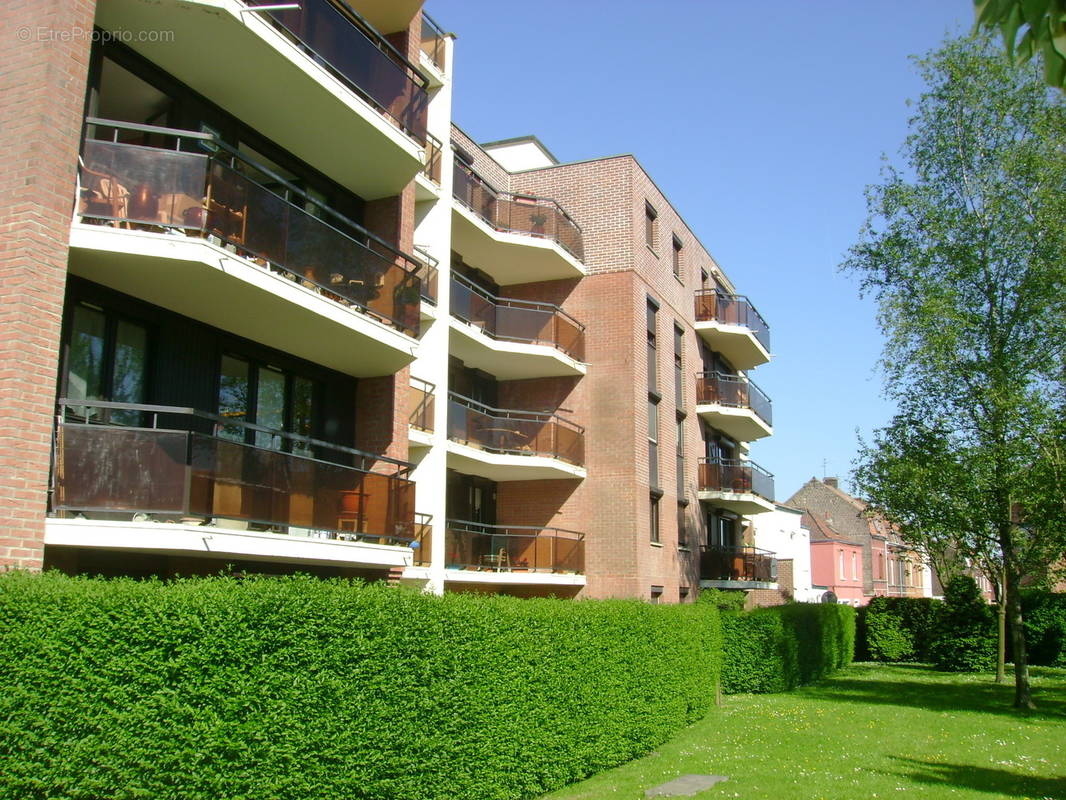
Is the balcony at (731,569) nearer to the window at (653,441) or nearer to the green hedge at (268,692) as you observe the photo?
the window at (653,441)

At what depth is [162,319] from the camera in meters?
11.4

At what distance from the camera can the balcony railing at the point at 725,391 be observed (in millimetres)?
31547

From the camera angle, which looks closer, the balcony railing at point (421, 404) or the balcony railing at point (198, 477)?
the balcony railing at point (198, 477)

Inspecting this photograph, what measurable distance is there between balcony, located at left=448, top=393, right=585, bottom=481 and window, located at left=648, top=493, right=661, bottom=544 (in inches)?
114

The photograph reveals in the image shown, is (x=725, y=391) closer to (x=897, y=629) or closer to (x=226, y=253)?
(x=897, y=629)

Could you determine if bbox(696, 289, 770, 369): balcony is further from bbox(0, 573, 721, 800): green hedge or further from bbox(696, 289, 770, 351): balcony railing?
bbox(0, 573, 721, 800): green hedge

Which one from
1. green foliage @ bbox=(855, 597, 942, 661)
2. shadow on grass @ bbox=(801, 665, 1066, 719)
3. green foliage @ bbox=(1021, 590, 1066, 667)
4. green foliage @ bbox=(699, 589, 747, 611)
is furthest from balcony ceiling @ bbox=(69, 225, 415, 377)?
green foliage @ bbox=(1021, 590, 1066, 667)

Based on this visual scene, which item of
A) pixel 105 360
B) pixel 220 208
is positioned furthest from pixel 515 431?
pixel 105 360

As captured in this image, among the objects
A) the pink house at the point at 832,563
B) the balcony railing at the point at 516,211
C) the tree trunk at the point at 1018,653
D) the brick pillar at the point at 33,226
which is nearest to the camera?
the brick pillar at the point at 33,226

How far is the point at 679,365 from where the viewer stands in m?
29.9

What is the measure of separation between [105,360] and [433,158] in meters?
9.14

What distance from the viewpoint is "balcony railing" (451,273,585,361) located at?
21094 mm

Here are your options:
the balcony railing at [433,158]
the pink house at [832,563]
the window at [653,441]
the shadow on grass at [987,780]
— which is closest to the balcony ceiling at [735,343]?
the window at [653,441]

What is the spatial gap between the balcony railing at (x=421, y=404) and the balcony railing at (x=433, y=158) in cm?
390
